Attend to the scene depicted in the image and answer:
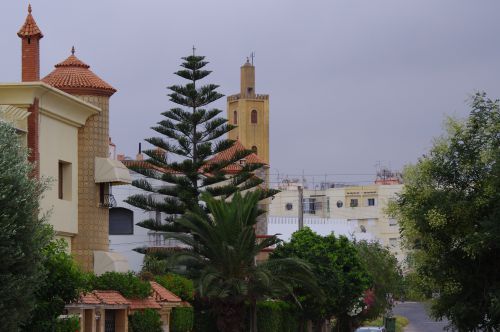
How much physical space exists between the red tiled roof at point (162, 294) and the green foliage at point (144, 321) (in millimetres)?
1516

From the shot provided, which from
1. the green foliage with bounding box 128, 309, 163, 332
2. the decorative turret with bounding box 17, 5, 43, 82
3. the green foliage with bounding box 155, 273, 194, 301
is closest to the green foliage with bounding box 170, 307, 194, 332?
the green foliage with bounding box 155, 273, 194, 301

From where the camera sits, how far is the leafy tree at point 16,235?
1905 centimetres

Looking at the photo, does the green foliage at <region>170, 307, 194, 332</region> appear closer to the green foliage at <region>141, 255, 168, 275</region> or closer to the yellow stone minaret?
the green foliage at <region>141, 255, 168, 275</region>

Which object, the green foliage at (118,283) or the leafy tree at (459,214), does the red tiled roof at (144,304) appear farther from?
the leafy tree at (459,214)

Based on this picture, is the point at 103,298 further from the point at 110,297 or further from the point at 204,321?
the point at 204,321

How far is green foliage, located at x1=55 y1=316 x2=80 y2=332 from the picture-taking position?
79.6 ft

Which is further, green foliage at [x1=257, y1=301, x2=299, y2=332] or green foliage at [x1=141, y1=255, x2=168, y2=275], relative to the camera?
green foliage at [x1=257, y1=301, x2=299, y2=332]

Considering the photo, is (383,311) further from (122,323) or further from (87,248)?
(122,323)

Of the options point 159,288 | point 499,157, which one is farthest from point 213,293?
point 499,157

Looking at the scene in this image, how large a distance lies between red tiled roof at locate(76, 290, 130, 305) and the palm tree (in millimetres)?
5102

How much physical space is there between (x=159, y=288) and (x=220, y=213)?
3176 millimetres

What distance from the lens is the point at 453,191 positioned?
27.7m

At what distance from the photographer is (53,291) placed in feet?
78.0

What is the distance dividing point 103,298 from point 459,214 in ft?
28.1
